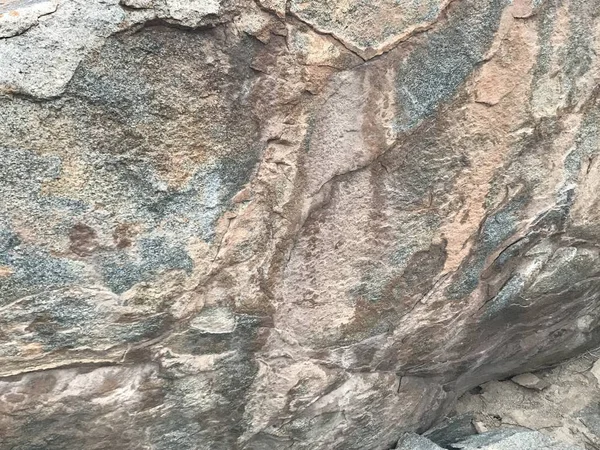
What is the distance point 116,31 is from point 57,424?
0.60m

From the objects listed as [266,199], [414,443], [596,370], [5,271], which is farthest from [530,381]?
[5,271]

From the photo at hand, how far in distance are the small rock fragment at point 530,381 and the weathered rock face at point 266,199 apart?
45 centimetres

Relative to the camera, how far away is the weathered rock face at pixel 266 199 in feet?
2.56

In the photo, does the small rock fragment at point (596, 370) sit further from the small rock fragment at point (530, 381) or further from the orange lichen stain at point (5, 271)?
the orange lichen stain at point (5, 271)

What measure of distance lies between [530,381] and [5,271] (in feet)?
4.29

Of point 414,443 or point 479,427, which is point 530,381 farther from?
point 414,443

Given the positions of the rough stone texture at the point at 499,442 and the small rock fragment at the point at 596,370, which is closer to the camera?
the rough stone texture at the point at 499,442

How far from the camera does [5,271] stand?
2.67ft

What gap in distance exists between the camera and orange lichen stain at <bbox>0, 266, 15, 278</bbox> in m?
0.81

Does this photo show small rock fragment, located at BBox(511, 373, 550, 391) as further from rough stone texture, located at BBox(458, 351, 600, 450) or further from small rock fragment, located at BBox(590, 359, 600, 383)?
small rock fragment, located at BBox(590, 359, 600, 383)

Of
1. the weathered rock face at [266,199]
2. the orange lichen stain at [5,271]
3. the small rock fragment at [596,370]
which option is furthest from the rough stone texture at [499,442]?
the orange lichen stain at [5,271]

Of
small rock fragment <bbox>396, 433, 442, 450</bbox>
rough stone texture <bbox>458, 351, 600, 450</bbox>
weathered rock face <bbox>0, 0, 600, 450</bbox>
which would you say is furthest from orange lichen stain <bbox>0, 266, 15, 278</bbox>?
rough stone texture <bbox>458, 351, 600, 450</bbox>

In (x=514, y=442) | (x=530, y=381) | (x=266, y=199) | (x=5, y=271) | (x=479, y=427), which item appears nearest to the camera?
(x=5, y=271)

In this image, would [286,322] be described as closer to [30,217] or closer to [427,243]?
[427,243]
